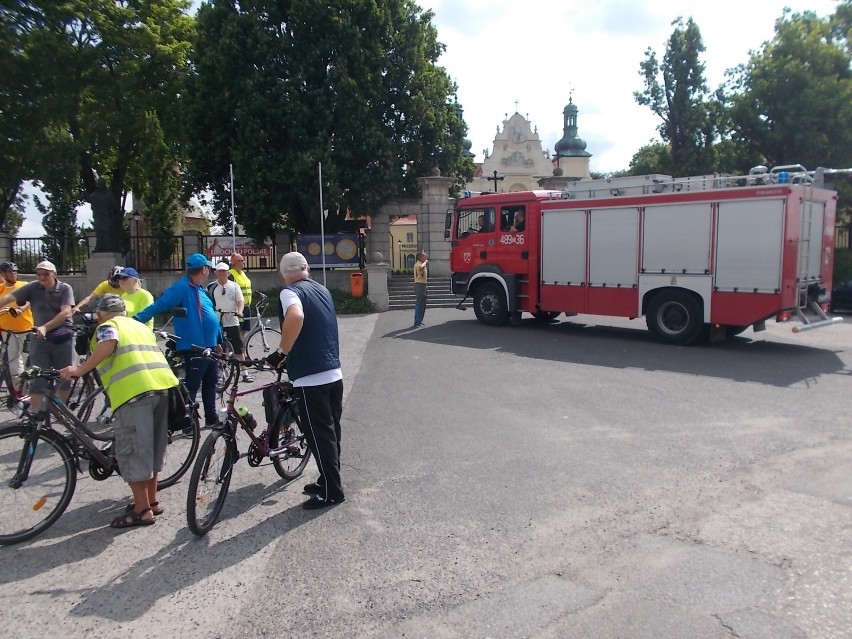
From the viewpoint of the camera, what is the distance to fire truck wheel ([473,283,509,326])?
15383 mm

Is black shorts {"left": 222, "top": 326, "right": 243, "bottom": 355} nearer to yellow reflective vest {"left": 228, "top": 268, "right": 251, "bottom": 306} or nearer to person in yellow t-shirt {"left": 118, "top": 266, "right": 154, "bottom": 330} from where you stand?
yellow reflective vest {"left": 228, "top": 268, "right": 251, "bottom": 306}

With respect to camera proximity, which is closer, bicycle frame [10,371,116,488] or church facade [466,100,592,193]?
bicycle frame [10,371,116,488]

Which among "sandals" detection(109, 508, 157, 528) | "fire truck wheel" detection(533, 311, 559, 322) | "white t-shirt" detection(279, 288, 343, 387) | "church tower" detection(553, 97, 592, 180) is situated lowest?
"sandals" detection(109, 508, 157, 528)

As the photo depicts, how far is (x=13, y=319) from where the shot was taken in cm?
805

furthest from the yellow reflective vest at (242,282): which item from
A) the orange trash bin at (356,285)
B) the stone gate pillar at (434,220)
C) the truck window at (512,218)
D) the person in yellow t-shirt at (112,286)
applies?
the stone gate pillar at (434,220)

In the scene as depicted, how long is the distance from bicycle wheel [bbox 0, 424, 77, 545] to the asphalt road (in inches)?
6.8

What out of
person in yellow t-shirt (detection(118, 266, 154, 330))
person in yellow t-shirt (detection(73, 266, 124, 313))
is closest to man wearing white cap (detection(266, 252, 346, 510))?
person in yellow t-shirt (detection(118, 266, 154, 330))

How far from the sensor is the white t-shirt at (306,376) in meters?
4.61

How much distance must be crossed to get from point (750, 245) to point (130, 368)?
10.3m

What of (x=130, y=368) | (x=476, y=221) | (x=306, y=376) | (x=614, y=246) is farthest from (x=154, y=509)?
(x=476, y=221)

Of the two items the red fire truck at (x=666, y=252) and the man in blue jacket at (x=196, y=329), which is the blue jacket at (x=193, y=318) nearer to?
the man in blue jacket at (x=196, y=329)

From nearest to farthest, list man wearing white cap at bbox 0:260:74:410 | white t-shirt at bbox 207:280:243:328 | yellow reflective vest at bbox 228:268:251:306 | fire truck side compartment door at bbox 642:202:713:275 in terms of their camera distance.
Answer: man wearing white cap at bbox 0:260:74:410
white t-shirt at bbox 207:280:243:328
yellow reflective vest at bbox 228:268:251:306
fire truck side compartment door at bbox 642:202:713:275

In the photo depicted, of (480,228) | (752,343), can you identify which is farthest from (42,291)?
(752,343)

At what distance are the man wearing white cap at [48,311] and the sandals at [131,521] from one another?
3.20m
